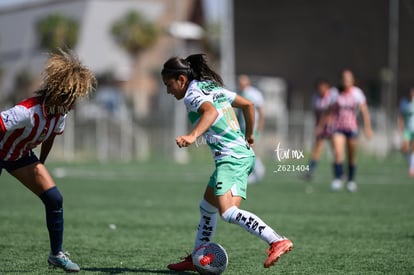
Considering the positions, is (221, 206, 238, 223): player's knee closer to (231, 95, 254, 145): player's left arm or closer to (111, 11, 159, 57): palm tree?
(231, 95, 254, 145): player's left arm

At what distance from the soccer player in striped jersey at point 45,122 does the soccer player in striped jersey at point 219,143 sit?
0.78 metres

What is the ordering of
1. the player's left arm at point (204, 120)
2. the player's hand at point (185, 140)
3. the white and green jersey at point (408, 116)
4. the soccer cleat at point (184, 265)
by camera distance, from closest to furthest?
the player's hand at point (185, 140) < the player's left arm at point (204, 120) < the soccer cleat at point (184, 265) < the white and green jersey at point (408, 116)

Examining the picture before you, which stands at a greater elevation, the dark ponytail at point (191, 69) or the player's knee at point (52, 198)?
the dark ponytail at point (191, 69)

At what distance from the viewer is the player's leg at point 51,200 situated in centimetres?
757

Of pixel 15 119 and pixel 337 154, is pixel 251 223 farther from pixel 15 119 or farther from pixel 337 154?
pixel 337 154

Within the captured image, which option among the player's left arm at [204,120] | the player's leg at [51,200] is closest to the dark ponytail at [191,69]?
the player's left arm at [204,120]

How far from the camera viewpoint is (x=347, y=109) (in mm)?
16656

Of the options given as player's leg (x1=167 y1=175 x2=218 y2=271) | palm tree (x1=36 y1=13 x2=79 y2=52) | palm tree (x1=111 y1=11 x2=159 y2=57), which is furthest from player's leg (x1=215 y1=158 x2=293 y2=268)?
palm tree (x1=36 y1=13 x2=79 y2=52)

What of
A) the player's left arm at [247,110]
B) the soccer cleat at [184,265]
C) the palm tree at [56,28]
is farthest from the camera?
the palm tree at [56,28]

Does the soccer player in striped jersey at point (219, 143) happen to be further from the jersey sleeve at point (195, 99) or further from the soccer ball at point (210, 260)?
the soccer ball at point (210, 260)

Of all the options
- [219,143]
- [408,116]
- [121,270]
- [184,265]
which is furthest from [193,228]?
[408,116]

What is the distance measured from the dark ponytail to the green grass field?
1772 millimetres

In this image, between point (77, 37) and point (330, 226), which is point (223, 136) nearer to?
point (330, 226)

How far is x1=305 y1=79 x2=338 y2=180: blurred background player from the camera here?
17734 millimetres
